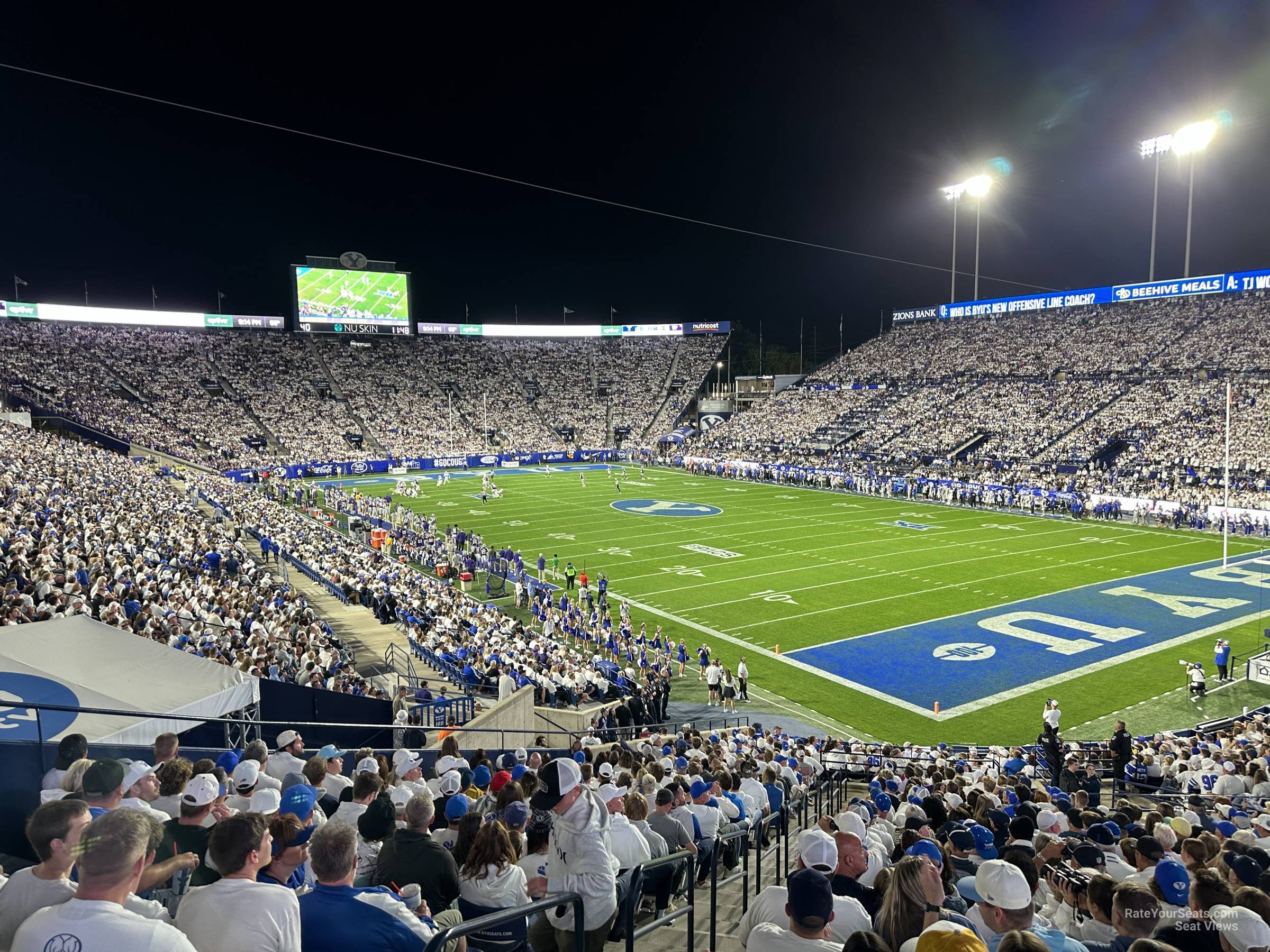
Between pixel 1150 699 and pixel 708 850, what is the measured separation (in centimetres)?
1483

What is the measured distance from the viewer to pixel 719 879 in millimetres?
6836

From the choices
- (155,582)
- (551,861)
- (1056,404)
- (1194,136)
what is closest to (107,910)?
(551,861)

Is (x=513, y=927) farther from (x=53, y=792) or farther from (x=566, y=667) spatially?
(x=566, y=667)

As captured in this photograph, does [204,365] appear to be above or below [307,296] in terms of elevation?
below

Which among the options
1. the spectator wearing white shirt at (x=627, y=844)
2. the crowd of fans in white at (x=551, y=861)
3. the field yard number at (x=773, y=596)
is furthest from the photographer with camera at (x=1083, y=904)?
the field yard number at (x=773, y=596)

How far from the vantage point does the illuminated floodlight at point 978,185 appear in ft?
185

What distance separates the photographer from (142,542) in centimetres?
1759

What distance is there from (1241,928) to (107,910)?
4545 mm


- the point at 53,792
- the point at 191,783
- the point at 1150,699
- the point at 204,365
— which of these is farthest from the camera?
the point at 204,365

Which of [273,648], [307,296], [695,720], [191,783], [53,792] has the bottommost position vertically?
[695,720]

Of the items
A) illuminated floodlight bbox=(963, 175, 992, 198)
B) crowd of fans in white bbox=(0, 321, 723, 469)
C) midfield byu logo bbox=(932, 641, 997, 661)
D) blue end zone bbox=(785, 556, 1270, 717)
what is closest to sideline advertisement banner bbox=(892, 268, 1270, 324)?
illuminated floodlight bbox=(963, 175, 992, 198)

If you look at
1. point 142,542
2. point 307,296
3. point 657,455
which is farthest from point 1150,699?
point 307,296

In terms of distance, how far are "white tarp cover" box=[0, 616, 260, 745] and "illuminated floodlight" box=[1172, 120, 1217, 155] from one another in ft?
183

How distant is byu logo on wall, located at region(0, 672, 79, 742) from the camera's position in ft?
22.3
